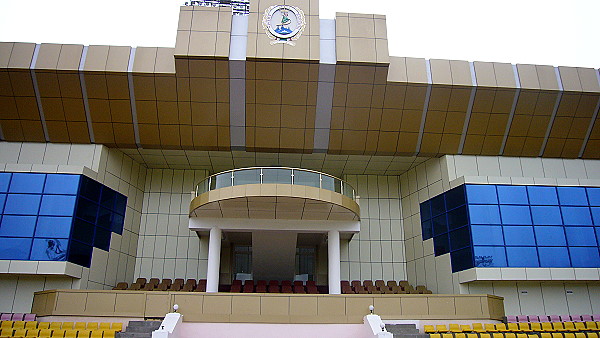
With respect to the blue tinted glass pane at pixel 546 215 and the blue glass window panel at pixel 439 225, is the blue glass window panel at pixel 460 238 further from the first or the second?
the blue tinted glass pane at pixel 546 215

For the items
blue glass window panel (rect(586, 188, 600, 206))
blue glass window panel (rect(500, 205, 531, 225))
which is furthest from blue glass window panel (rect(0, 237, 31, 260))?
blue glass window panel (rect(586, 188, 600, 206))

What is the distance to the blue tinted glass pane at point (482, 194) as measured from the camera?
72.8 feet

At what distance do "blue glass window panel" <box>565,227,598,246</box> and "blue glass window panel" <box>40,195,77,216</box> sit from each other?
2348 centimetres

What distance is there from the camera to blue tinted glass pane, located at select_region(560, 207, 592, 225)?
22.5 m

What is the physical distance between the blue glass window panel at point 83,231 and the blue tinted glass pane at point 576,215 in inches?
903

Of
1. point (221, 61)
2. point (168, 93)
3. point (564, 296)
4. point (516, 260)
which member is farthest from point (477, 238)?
point (168, 93)

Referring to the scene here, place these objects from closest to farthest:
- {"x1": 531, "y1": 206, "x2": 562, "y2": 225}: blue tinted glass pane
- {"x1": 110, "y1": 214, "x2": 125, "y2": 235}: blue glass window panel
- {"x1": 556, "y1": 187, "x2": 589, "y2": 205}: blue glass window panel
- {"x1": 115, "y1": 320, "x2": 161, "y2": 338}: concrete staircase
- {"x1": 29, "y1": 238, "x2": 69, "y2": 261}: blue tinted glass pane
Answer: {"x1": 115, "y1": 320, "x2": 161, "y2": 338}: concrete staircase < {"x1": 29, "y1": 238, "x2": 69, "y2": 261}: blue tinted glass pane < {"x1": 531, "y1": 206, "x2": 562, "y2": 225}: blue tinted glass pane < {"x1": 556, "y1": 187, "x2": 589, "y2": 205}: blue glass window panel < {"x1": 110, "y1": 214, "x2": 125, "y2": 235}: blue glass window panel

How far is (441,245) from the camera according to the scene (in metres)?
23.3

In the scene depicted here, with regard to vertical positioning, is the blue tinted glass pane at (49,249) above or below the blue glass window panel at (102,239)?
below

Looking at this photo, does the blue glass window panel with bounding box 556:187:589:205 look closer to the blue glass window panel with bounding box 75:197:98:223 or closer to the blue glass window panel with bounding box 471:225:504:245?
the blue glass window panel with bounding box 471:225:504:245

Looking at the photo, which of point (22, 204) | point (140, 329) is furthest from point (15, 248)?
point (140, 329)

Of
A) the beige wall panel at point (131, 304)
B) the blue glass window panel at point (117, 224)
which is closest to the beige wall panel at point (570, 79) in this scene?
the beige wall panel at point (131, 304)

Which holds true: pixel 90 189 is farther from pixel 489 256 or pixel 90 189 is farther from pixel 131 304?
pixel 489 256

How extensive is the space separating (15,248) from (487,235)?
69.9ft
